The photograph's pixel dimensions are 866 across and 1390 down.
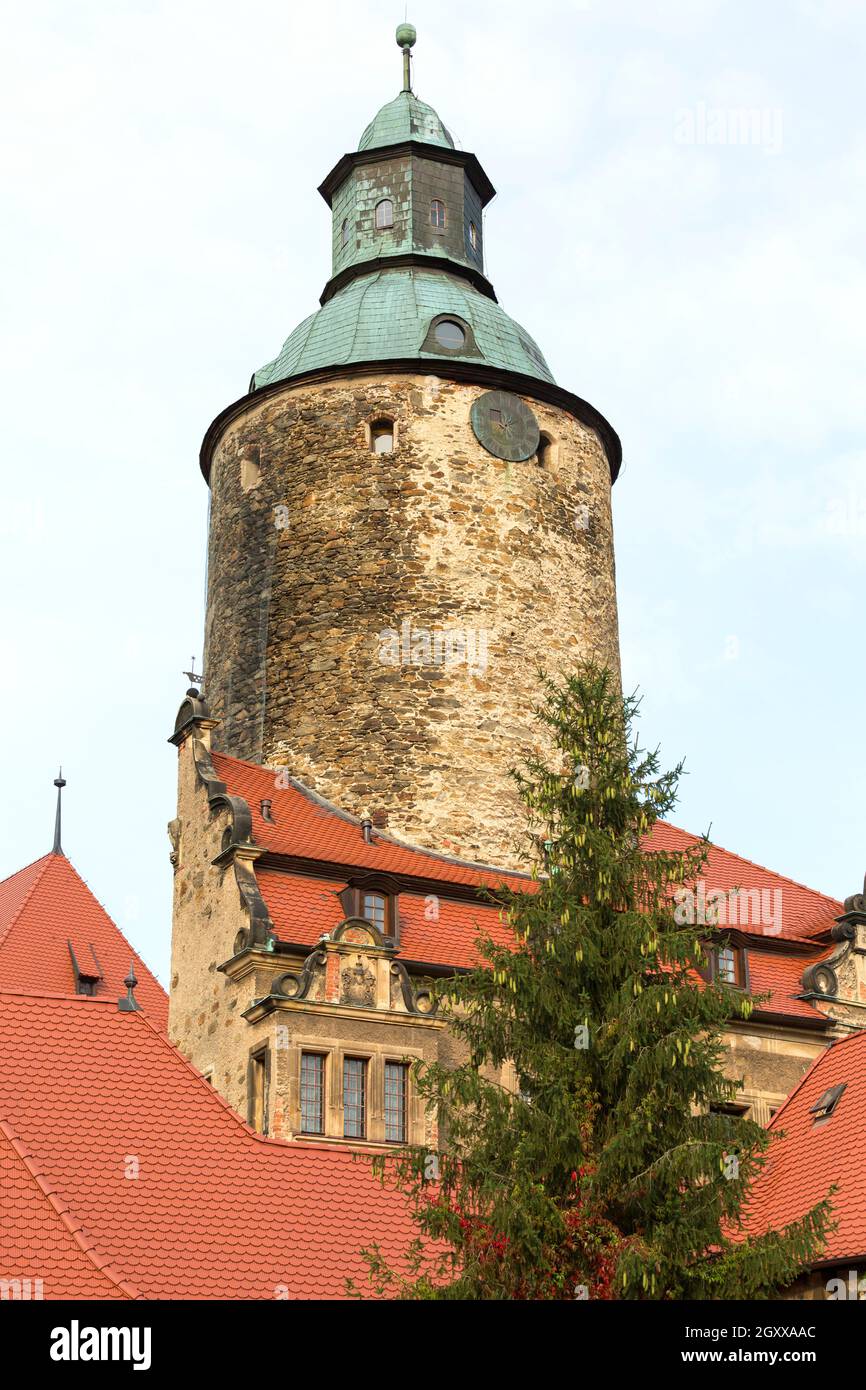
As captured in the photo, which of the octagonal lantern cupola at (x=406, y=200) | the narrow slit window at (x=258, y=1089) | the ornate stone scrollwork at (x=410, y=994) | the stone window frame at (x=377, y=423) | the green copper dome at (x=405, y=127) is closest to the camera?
the narrow slit window at (x=258, y=1089)

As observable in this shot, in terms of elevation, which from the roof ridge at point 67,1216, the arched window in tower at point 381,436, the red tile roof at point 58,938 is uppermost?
the arched window in tower at point 381,436

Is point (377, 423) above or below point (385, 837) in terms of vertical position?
above

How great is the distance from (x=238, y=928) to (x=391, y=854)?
3006 millimetres

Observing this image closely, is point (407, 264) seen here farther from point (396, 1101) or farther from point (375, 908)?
point (396, 1101)

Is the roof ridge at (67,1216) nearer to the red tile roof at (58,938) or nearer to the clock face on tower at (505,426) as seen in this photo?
the red tile roof at (58,938)

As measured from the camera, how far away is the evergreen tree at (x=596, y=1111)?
46.8 ft

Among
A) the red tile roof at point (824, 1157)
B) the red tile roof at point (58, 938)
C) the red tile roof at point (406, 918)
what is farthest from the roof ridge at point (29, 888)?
the red tile roof at point (824, 1157)

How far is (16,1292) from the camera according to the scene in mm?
14438

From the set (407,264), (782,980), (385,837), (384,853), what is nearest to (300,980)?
(384,853)

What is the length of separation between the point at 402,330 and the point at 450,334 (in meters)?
0.69

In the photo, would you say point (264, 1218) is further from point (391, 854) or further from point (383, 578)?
point (383, 578)

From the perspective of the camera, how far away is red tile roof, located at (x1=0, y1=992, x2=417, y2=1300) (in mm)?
15742

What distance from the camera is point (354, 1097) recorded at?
855 inches

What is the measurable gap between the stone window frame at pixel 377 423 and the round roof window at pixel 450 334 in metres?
1.48
